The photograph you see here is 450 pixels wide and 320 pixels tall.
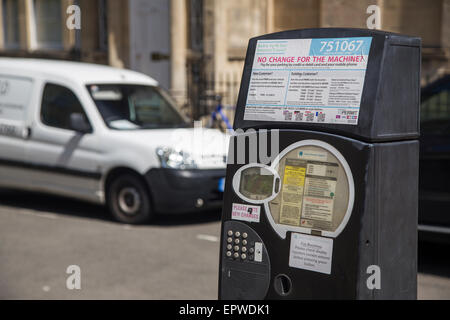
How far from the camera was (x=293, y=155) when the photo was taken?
8.76 feet

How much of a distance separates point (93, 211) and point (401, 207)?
688 centimetres

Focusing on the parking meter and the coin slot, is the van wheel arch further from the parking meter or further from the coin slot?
the coin slot

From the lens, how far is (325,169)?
2.60 m

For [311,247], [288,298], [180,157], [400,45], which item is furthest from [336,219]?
[180,157]

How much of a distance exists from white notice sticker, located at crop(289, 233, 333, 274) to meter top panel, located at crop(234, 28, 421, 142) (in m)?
0.40

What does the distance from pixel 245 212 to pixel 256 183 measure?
0.41 feet

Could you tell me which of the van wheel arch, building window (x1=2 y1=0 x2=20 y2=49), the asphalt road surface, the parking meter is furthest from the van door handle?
building window (x1=2 y1=0 x2=20 y2=49)

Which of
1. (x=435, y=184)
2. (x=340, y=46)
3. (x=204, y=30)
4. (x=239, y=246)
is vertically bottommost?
(x=435, y=184)

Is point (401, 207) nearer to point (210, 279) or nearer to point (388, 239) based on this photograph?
point (388, 239)

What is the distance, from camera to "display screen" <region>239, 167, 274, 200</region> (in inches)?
108

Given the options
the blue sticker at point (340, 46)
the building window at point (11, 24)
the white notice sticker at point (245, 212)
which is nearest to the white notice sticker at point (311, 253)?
the white notice sticker at point (245, 212)

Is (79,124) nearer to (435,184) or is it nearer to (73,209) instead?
(73,209)

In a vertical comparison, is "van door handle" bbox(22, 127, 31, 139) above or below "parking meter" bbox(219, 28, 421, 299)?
below

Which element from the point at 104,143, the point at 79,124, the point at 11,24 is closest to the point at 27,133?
the point at 79,124
